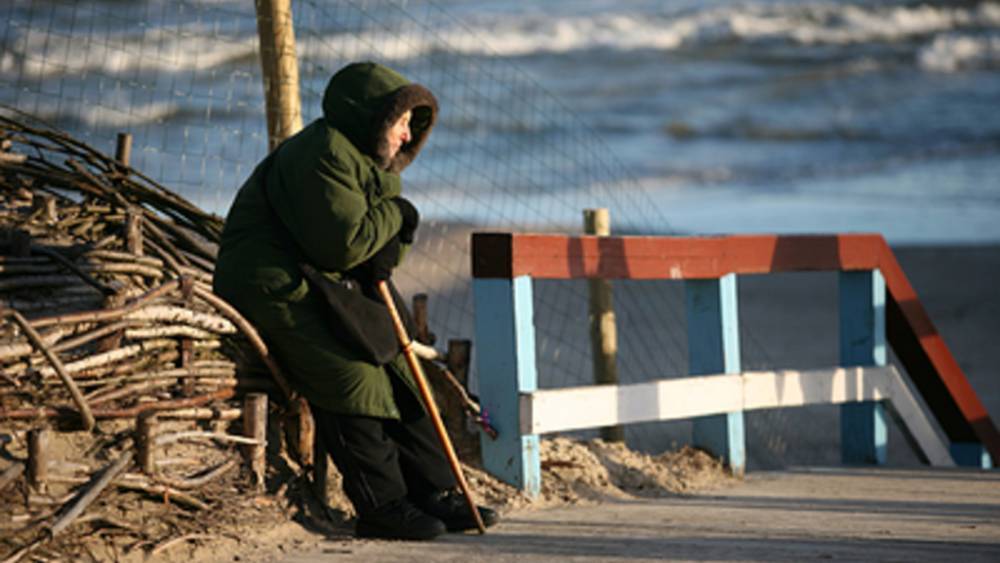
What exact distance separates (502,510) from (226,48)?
10338 mm

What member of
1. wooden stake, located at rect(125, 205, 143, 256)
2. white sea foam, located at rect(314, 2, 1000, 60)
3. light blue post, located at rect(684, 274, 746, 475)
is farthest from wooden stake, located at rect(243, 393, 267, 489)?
white sea foam, located at rect(314, 2, 1000, 60)

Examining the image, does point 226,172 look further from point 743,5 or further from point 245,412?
point 743,5

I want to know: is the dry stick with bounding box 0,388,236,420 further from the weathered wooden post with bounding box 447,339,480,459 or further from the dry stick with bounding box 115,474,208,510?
the weathered wooden post with bounding box 447,339,480,459

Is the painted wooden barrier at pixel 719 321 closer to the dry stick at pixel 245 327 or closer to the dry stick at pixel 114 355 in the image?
the dry stick at pixel 245 327

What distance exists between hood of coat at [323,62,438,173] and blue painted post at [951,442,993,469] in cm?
447

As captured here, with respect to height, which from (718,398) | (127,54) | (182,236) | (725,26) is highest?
(725,26)

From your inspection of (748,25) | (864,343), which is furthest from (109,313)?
(748,25)

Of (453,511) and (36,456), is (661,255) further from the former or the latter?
(36,456)

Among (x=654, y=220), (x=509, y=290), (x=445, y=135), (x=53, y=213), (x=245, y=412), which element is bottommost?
(x=245, y=412)

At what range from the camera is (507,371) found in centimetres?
502

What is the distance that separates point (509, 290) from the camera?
16.4 feet

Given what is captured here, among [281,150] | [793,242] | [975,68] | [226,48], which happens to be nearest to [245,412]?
[281,150]

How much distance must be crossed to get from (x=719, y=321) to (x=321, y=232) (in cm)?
234

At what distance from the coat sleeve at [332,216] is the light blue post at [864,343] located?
334 centimetres
